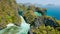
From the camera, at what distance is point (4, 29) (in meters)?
33.6

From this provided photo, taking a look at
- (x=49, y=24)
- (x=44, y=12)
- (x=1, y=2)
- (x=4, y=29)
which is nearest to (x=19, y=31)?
(x=4, y=29)

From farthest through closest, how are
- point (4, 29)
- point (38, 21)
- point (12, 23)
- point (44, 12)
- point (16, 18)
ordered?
point (44, 12) < point (38, 21) < point (16, 18) < point (12, 23) < point (4, 29)

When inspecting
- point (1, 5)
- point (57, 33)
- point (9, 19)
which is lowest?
point (57, 33)

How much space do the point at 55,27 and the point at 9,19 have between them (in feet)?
38.1

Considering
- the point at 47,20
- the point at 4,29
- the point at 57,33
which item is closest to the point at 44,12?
the point at 47,20

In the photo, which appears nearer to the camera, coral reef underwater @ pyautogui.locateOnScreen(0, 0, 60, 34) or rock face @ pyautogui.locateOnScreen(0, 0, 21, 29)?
coral reef underwater @ pyautogui.locateOnScreen(0, 0, 60, 34)

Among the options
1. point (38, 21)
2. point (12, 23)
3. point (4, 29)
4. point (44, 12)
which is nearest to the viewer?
point (4, 29)

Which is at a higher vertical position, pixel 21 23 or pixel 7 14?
pixel 7 14

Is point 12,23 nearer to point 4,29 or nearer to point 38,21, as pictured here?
point 4,29

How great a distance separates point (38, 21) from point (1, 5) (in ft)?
29.3

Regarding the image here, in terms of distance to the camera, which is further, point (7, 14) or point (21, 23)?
point (21, 23)

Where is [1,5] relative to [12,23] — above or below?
above

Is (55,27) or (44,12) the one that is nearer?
(55,27)

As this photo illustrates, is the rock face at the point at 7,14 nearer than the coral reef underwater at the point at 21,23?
No
